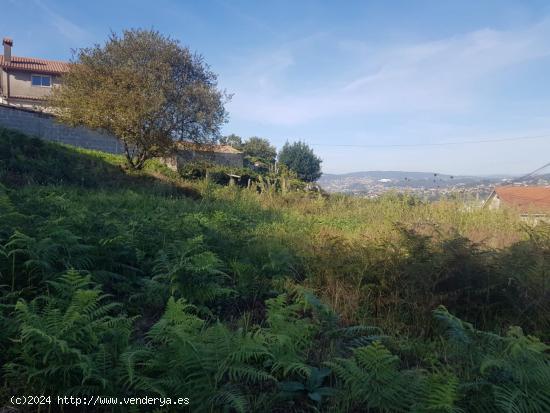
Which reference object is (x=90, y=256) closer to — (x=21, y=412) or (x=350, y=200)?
(x=21, y=412)

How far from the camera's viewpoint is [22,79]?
36.6m

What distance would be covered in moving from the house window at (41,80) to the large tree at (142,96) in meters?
23.1

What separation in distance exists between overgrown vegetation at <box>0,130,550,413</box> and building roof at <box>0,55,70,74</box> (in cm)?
3583

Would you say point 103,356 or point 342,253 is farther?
point 342,253

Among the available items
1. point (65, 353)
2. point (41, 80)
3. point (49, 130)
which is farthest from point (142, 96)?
point (41, 80)

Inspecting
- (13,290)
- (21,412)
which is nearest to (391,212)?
(13,290)

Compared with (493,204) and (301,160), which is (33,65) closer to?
(301,160)

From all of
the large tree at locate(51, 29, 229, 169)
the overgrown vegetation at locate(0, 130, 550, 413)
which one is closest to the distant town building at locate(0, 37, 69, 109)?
the large tree at locate(51, 29, 229, 169)

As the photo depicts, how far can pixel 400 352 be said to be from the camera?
328cm

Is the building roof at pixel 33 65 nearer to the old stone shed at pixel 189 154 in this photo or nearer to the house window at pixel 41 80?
the house window at pixel 41 80

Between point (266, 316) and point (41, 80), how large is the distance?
4145 centimetres

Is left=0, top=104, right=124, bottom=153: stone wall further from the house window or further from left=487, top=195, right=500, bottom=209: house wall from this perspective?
the house window

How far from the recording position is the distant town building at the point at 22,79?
35781 mm

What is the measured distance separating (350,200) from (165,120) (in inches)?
336
